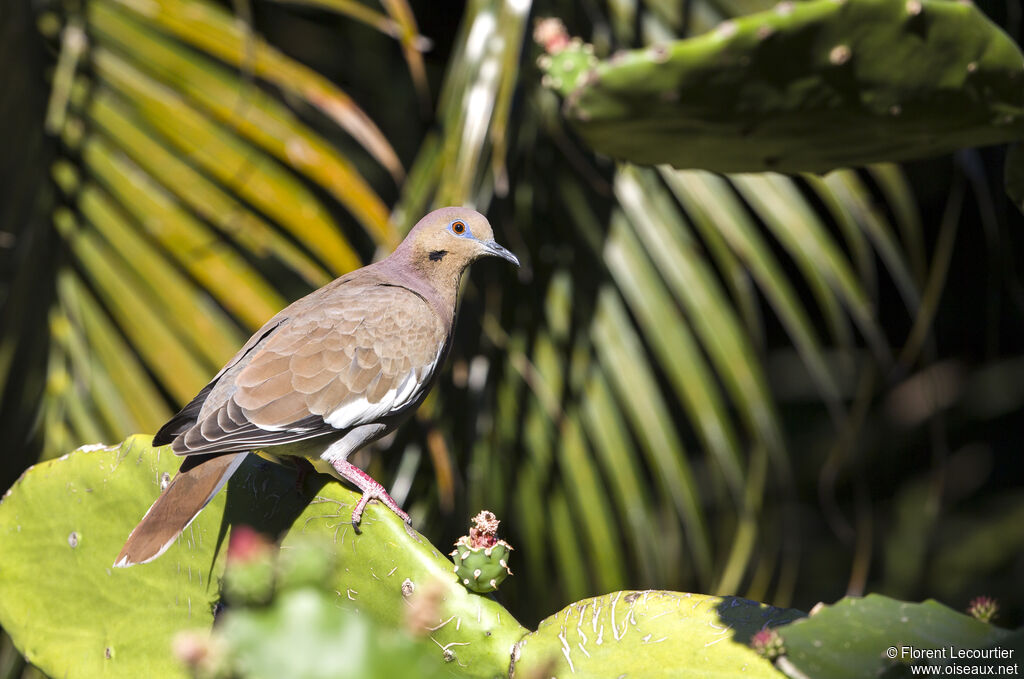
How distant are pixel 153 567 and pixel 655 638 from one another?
923 millimetres

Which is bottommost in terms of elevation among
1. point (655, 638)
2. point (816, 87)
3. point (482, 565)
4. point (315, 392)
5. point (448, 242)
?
point (655, 638)

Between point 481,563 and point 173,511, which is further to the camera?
point 173,511

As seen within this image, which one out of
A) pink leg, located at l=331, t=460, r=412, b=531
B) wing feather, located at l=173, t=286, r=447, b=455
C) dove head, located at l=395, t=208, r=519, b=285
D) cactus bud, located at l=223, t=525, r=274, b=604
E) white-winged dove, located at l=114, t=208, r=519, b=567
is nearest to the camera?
cactus bud, located at l=223, t=525, r=274, b=604

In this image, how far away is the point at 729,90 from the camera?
1.53 meters

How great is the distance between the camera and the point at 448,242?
260 cm

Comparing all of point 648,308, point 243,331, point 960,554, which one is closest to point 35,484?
point 243,331

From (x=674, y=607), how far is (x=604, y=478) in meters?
1.88

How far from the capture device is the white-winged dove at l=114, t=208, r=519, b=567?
1.83m

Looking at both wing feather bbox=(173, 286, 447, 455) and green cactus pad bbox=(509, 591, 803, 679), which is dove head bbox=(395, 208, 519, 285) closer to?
wing feather bbox=(173, 286, 447, 455)

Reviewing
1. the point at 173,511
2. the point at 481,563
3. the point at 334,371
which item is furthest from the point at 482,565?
the point at 334,371

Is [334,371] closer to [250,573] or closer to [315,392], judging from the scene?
[315,392]

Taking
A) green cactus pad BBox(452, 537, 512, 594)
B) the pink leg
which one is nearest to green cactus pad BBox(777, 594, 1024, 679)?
green cactus pad BBox(452, 537, 512, 594)

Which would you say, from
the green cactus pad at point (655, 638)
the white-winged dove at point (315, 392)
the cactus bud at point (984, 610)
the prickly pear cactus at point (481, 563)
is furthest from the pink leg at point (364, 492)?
the cactus bud at point (984, 610)

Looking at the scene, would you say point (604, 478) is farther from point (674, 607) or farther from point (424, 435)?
point (674, 607)
